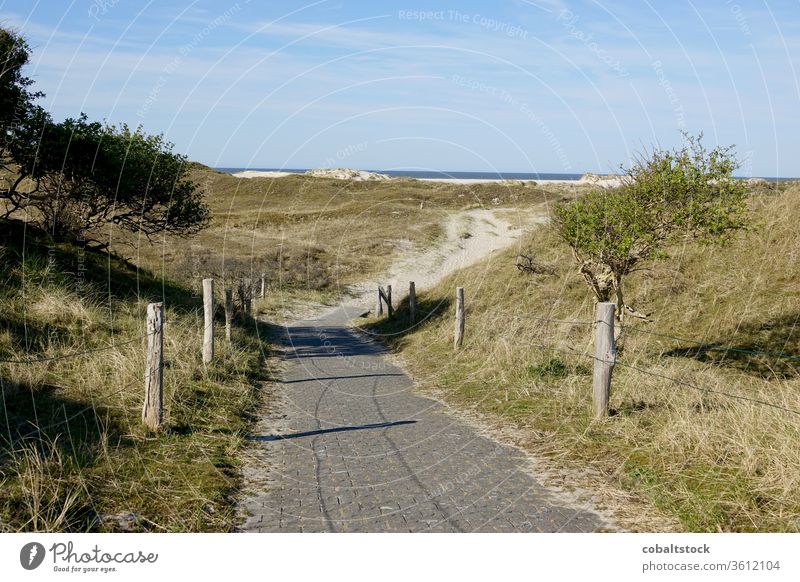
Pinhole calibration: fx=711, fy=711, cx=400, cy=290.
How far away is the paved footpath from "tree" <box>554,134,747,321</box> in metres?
5.52

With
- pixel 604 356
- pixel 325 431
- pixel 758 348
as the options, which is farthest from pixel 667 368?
pixel 325 431

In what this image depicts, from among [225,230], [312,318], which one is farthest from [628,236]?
[225,230]

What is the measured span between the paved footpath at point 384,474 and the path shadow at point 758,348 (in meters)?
7.86

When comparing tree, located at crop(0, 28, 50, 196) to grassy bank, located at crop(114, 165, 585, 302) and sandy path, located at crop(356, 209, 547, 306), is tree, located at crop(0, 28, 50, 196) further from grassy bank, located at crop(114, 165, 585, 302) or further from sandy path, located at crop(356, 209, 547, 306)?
sandy path, located at crop(356, 209, 547, 306)

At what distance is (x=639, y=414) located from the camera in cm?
993

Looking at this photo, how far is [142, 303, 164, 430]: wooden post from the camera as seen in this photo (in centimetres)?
927

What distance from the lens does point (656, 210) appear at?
1523cm

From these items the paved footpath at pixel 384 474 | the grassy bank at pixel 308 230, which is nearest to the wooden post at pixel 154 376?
the paved footpath at pixel 384 474

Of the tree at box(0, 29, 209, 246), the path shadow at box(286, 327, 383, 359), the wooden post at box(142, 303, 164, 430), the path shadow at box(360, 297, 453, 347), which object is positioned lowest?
the path shadow at box(286, 327, 383, 359)

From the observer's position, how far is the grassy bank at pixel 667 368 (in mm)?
7199

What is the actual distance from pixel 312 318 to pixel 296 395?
771 inches

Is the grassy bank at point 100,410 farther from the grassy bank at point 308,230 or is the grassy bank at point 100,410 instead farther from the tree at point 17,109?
the grassy bank at point 308,230

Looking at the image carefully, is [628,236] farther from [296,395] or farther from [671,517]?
[671,517]

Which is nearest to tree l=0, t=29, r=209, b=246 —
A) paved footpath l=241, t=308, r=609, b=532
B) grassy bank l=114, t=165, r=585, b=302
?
grassy bank l=114, t=165, r=585, b=302
